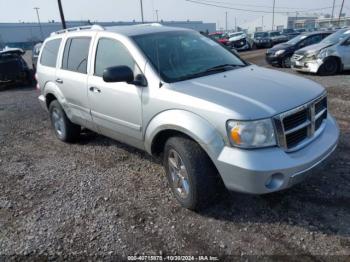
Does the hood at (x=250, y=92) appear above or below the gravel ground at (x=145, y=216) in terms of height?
above

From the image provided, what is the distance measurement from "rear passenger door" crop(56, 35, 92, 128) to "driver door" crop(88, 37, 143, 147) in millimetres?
212

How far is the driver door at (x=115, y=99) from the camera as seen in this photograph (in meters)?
3.52

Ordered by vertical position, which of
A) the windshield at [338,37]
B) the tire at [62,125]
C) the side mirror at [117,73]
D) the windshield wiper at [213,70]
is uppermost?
the side mirror at [117,73]

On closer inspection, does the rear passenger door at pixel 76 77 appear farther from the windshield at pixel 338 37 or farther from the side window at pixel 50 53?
the windshield at pixel 338 37

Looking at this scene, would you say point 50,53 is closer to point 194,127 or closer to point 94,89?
point 94,89

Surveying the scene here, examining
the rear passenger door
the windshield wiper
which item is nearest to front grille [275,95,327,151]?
the windshield wiper

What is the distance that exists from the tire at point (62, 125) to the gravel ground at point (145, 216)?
72 cm

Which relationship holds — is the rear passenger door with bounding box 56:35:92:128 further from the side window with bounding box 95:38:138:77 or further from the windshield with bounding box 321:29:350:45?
the windshield with bounding box 321:29:350:45

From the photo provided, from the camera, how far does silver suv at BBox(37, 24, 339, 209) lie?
8.50 ft

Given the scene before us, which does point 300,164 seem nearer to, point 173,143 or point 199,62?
point 173,143

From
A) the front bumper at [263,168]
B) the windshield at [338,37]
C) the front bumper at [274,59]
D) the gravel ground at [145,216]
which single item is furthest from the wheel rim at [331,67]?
the front bumper at [263,168]

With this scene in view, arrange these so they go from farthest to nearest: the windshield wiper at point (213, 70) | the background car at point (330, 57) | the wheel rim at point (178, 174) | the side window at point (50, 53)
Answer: the background car at point (330, 57) < the side window at point (50, 53) < the windshield wiper at point (213, 70) < the wheel rim at point (178, 174)

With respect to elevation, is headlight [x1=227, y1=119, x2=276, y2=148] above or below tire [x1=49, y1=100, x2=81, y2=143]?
above

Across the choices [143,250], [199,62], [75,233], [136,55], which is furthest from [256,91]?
[75,233]
